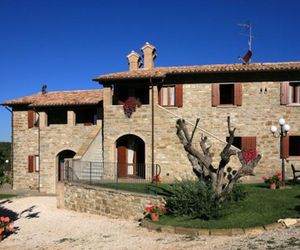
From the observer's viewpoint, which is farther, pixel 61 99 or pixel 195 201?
pixel 61 99

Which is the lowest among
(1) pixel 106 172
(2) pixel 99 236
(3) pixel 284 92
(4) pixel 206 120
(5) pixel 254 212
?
(2) pixel 99 236

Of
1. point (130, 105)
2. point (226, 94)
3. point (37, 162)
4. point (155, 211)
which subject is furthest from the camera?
point (37, 162)

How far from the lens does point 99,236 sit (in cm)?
1207

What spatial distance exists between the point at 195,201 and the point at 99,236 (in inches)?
134

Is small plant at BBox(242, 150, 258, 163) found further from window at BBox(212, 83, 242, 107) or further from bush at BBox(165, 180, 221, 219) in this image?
bush at BBox(165, 180, 221, 219)

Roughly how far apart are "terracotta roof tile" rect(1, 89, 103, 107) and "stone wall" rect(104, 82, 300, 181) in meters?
3.25

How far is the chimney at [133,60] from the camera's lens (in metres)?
24.0

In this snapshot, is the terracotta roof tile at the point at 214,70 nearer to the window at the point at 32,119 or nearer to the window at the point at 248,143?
the window at the point at 248,143

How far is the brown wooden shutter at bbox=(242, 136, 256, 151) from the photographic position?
19.8m

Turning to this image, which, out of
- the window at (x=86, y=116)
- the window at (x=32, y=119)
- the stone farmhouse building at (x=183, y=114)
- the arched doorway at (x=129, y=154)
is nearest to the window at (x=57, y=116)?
the window at (x=32, y=119)

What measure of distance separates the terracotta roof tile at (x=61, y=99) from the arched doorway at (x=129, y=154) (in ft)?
11.6

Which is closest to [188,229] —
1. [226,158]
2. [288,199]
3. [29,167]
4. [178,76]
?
[226,158]

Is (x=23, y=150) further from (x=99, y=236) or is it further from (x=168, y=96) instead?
(x=99, y=236)

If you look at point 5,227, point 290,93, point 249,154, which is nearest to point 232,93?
point 290,93
